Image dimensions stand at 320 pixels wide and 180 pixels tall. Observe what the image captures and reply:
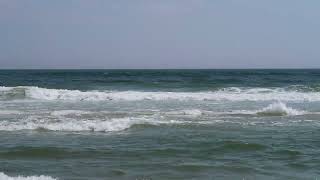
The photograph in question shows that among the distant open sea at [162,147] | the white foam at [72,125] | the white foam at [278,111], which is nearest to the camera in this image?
the distant open sea at [162,147]

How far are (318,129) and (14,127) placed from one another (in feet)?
27.6

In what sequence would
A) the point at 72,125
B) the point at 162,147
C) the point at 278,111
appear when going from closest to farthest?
the point at 162,147
the point at 72,125
the point at 278,111

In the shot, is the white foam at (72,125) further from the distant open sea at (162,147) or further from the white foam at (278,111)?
the white foam at (278,111)

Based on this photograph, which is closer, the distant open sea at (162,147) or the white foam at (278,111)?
the distant open sea at (162,147)

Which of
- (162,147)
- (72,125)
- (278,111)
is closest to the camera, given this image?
(162,147)

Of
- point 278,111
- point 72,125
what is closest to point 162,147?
point 72,125

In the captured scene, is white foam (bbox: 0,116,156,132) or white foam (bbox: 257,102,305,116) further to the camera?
white foam (bbox: 257,102,305,116)

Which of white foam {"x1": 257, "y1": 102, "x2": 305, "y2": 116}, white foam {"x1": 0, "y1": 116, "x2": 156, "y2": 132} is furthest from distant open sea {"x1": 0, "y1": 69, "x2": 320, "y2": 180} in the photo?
white foam {"x1": 257, "y1": 102, "x2": 305, "y2": 116}

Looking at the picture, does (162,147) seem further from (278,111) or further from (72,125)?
(278,111)

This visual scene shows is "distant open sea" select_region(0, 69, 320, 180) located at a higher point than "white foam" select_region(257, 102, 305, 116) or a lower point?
lower

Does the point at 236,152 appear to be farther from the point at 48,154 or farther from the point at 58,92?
the point at 58,92

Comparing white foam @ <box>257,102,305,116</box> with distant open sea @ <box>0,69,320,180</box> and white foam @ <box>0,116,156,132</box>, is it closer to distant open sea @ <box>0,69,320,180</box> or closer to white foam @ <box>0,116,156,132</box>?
distant open sea @ <box>0,69,320,180</box>

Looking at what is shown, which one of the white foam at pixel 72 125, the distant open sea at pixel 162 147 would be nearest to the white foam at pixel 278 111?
the distant open sea at pixel 162 147

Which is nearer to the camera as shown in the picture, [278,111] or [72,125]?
[72,125]
